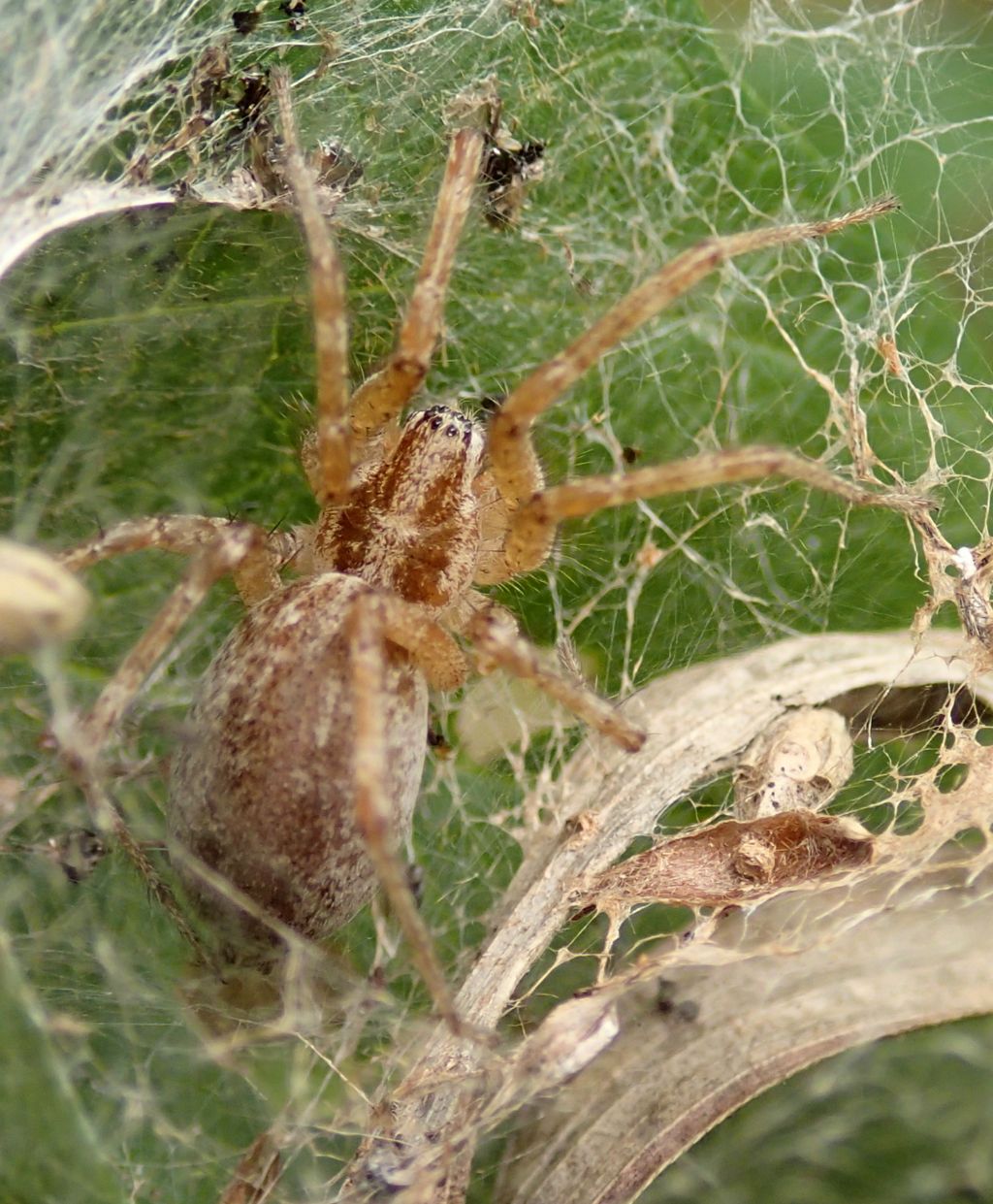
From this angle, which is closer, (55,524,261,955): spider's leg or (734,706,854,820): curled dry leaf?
(55,524,261,955): spider's leg

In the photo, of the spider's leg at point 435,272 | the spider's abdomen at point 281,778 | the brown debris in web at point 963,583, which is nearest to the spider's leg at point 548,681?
the spider's abdomen at point 281,778

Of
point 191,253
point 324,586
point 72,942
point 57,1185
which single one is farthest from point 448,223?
point 57,1185

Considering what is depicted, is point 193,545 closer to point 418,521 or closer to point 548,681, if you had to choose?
point 418,521

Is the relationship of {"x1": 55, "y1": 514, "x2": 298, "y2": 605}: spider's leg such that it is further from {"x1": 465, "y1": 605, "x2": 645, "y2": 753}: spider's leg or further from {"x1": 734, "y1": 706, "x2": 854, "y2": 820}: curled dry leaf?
{"x1": 734, "y1": 706, "x2": 854, "y2": 820}: curled dry leaf

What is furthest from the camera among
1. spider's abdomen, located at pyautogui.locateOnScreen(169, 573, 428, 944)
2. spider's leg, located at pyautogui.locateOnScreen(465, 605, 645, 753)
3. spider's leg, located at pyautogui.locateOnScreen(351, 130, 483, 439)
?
spider's leg, located at pyautogui.locateOnScreen(351, 130, 483, 439)

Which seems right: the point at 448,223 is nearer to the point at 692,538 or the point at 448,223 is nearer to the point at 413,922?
the point at 692,538

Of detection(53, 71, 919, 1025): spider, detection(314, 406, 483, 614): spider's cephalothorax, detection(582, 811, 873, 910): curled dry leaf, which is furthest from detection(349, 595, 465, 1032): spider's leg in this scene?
detection(582, 811, 873, 910): curled dry leaf
